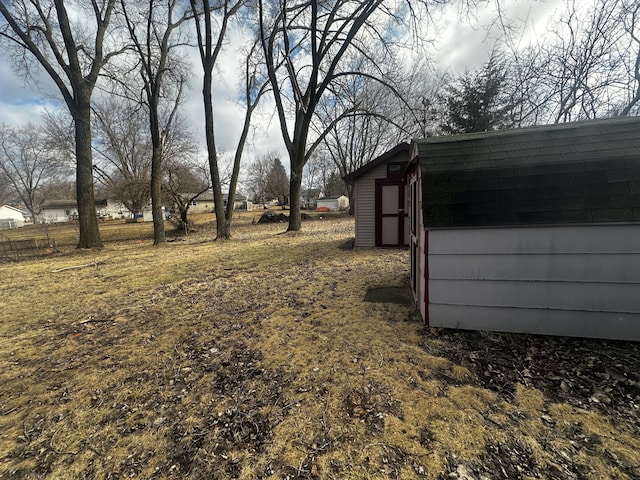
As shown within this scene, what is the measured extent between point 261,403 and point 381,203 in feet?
24.3

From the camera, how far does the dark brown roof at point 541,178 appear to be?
2.85 metres

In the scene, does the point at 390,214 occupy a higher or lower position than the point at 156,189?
lower

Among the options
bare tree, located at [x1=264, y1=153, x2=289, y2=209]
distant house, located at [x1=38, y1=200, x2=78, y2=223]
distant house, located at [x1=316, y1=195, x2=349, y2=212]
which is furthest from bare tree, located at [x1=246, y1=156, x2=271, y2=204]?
distant house, located at [x1=38, y1=200, x2=78, y2=223]

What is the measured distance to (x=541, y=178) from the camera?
307cm

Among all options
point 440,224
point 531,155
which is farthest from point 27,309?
point 531,155

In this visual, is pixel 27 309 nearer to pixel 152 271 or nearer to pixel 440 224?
pixel 152 271

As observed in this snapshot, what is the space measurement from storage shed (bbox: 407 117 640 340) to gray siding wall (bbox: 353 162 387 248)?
5.22 m

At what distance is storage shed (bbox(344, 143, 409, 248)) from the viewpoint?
8492mm

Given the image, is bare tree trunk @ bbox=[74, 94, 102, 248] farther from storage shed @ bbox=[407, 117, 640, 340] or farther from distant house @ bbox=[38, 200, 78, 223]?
distant house @ bbox=[38, 200, 78, 223]

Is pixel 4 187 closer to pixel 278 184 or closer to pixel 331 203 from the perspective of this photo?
pixel 278 184

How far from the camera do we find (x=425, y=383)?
98.0 inches

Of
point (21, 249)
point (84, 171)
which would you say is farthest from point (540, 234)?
point (21, 249)

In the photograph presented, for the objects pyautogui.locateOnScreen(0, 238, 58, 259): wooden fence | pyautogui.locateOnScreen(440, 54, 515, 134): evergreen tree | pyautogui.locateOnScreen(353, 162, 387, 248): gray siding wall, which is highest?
pyautogui.locateOnScreen(440, 54, 515, 134): evergreen tree

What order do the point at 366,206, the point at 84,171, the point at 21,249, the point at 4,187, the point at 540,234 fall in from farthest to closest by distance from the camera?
the point at 4,187 → the point at 84,171 → the point at 21,249 → the point at 366,206 → the point at 540,234
